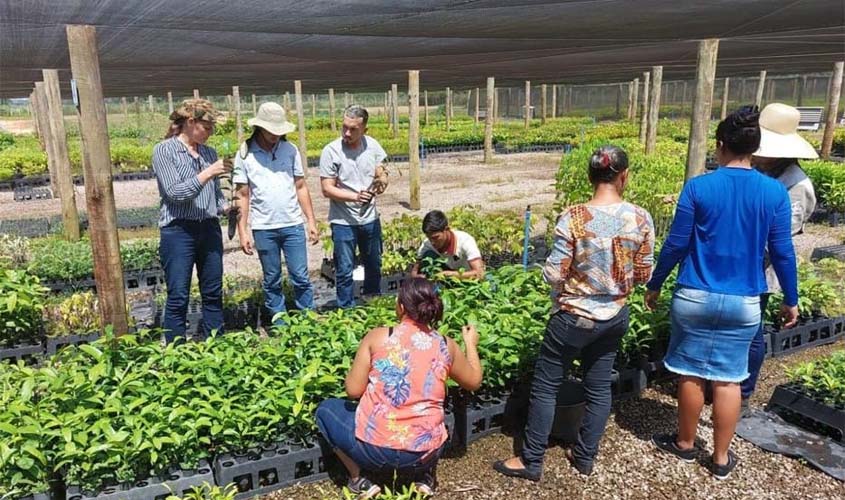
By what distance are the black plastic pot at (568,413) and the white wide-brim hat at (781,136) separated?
5.06 ft

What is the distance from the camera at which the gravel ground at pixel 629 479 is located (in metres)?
2.72

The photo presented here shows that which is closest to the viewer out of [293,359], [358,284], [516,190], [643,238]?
[643,238]

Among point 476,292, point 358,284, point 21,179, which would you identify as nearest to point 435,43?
point 476,292

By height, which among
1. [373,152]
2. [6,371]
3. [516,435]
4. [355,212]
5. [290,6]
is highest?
[290,6]

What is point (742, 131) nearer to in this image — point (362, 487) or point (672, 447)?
point (672, 447)

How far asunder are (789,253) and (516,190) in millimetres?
9715

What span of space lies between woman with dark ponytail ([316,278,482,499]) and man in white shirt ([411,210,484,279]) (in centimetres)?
138

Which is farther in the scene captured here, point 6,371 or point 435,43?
point 435,43

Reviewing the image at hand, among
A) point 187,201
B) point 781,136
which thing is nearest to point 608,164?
point 781,136

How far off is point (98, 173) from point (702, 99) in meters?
3.95

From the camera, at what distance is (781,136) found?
10.4ft

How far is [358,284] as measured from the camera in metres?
5.35

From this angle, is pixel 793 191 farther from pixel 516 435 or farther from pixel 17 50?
pixel 17 50

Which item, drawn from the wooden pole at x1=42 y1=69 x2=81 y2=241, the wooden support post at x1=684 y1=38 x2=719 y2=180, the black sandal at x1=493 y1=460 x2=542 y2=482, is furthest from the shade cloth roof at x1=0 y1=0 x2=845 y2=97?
the wooden pole at x1=42 y1=69 x2=81 y2=241
